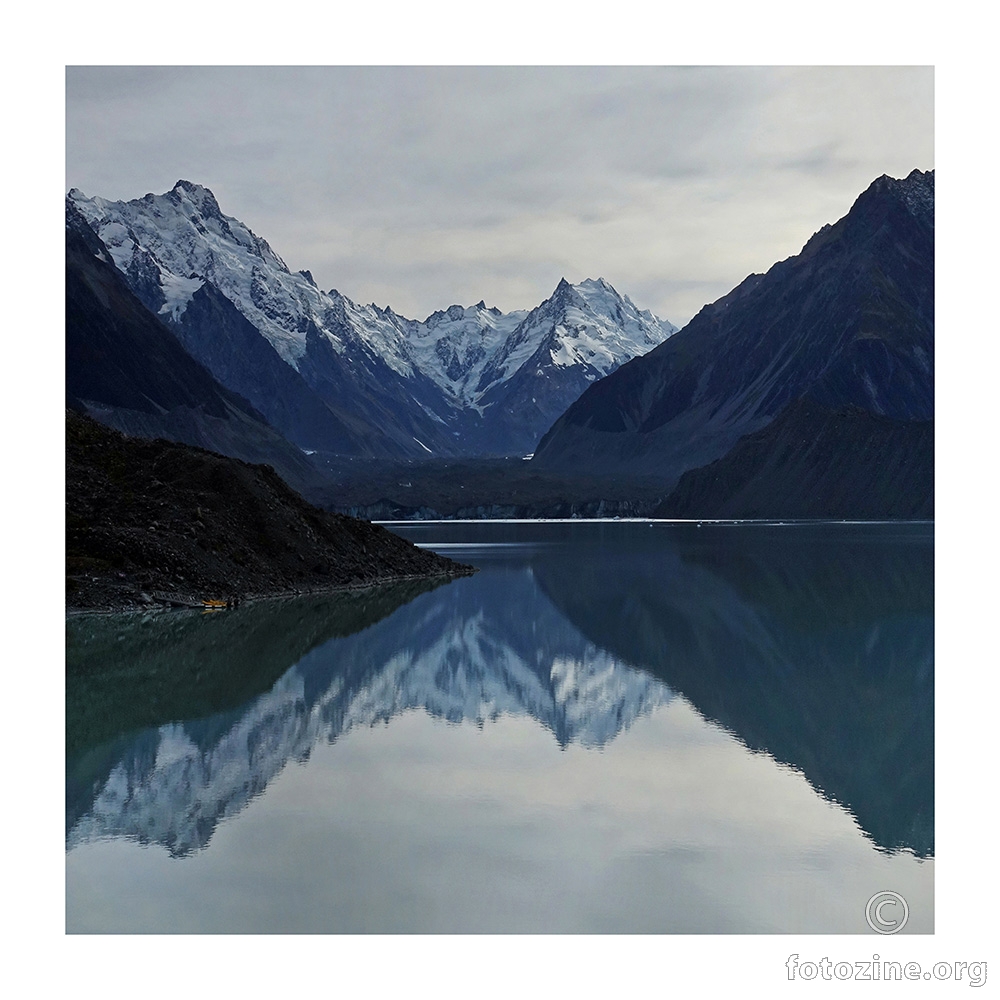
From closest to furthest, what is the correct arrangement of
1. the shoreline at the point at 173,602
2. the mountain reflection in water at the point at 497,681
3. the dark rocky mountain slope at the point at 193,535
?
the mountain reflection in water at the point at 497,681
the shoreline at the point at 173,602
the dark rocky mountain slope at the point at 193,535

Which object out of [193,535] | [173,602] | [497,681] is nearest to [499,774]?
[497,681]

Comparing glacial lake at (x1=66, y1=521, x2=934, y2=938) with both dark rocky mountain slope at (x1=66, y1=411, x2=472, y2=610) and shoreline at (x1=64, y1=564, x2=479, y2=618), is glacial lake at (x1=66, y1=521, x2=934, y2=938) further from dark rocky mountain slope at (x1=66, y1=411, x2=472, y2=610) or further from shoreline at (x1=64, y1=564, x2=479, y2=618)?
dark rocky mountain slope at (x1=66, y1=411, x2=472, y2=610)

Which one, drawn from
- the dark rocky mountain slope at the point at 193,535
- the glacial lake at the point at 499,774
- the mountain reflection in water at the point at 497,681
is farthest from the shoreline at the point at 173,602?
the mountain reflection in water at the point at 497,681

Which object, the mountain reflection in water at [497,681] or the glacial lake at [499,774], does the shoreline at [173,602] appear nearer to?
the glacial lake at [499,774]

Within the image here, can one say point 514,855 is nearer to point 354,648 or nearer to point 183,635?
point 354,648

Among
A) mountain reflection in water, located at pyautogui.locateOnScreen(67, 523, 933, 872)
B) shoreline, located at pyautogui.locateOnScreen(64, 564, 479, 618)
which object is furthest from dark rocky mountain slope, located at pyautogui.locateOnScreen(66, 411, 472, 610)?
mountain reflection in water, located at pyautogui.locateOnScreen(67, 523, 933, 872)

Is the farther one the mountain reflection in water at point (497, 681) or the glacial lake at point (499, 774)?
the mountain reflection in water at point (497, 681)

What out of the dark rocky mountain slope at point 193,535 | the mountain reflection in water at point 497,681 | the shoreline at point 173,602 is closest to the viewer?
the mountain reflection in water at point 497,681
